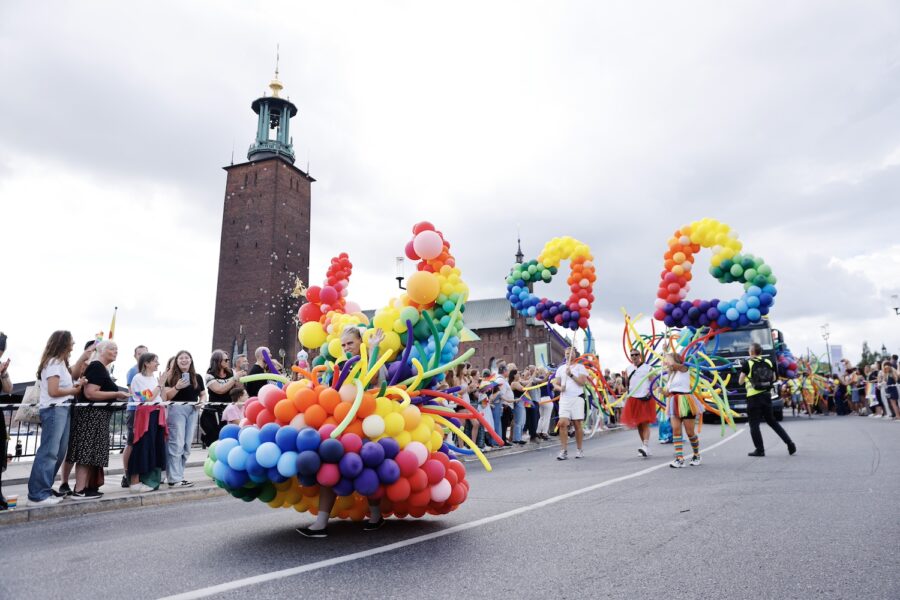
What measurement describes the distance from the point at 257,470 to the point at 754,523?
3881 mm

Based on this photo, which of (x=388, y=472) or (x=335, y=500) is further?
(x=335, y=500)

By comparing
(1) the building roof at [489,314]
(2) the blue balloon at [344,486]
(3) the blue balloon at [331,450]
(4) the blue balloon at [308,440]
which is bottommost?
(2) the blue balloon at [344,486]

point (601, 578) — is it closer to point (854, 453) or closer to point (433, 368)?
point (433, 368)

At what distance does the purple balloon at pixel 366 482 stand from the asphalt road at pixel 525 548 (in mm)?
Answer: 393

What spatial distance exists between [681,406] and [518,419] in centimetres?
594

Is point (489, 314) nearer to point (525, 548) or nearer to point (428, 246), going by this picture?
point (428, 246)

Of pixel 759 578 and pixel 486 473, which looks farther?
pixel 486 473

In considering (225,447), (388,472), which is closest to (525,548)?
(388,472)

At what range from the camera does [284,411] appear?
4418mm

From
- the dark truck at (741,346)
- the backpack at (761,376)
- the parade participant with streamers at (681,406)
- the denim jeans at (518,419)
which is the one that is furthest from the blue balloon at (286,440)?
the dark truck at (741,346)

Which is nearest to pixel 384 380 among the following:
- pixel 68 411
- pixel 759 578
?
pixel 759 578

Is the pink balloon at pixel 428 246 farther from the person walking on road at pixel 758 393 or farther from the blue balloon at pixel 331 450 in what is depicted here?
the person walking on road at pixel 758 393

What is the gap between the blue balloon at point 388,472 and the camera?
4.32m

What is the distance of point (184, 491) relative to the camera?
7805 millimetres
